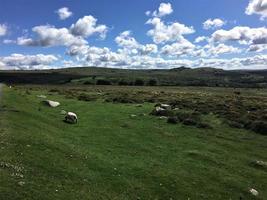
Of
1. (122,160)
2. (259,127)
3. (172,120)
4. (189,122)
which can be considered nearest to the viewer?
(122,160)

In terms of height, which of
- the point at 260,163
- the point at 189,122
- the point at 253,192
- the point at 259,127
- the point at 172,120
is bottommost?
the point at 253,192

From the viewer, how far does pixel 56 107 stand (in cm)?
5041

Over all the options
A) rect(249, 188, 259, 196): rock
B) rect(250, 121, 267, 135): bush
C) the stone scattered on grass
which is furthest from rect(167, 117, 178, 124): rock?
rect(249, 188, 259, 196): rock

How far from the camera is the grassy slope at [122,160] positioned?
18766 millimetres

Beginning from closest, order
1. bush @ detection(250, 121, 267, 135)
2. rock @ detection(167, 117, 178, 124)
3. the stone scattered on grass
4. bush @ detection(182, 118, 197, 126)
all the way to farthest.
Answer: the stone scattered on grass → bush @ detection(250, 121, 267, 135) → bush @ detection(182, 118, 197, 126) → rock @ detection(167, 117, 178, 124)

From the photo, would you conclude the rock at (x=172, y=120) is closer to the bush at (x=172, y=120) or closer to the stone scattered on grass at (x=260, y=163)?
the bush at (x=172, y=120)

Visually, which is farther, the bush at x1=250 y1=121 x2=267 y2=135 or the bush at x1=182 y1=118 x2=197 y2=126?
the bush at x1=182 y1=118 x2=197 y2=126

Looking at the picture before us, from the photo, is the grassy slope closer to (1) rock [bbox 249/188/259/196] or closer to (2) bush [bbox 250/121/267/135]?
(1) rock [bbox 249/188/259/196]

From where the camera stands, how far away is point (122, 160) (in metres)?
25.3

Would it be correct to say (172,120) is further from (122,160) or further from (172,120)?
(122,160)

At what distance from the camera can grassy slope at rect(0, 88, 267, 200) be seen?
18.8 m

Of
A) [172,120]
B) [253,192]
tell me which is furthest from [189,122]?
[253,192]

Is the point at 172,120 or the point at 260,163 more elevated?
the point at 172,120

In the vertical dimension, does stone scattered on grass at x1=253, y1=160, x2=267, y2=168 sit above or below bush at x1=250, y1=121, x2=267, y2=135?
below
